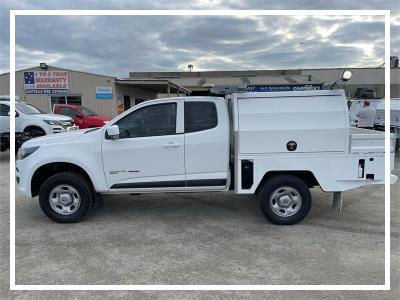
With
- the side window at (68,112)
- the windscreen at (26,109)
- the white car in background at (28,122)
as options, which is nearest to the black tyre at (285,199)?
the white car in background at (28,122)

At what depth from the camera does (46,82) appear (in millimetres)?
22922

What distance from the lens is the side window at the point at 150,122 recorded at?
203 inches

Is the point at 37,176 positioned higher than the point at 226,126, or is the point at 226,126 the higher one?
the point at 226,126

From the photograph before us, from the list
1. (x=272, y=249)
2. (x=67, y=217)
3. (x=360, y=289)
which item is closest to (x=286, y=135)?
(x=272, y=249)

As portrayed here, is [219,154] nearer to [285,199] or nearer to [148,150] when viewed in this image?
[148,150]

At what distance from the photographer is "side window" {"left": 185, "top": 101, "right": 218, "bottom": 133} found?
5148 mm

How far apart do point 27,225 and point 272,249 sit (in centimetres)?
359

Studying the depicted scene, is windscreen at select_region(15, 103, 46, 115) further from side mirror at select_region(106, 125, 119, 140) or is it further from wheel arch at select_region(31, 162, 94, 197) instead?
side mirror at select_region(106, 125, 119, 140)

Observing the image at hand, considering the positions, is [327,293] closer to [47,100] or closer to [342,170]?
[342,170]

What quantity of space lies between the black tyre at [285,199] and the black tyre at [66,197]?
2613 millimetres

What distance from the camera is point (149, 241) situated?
4574 mm

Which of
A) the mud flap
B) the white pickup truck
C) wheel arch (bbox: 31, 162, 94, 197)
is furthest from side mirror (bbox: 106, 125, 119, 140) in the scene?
the mud flap

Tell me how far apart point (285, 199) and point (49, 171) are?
11.8ft

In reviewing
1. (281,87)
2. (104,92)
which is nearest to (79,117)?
(104,92)
